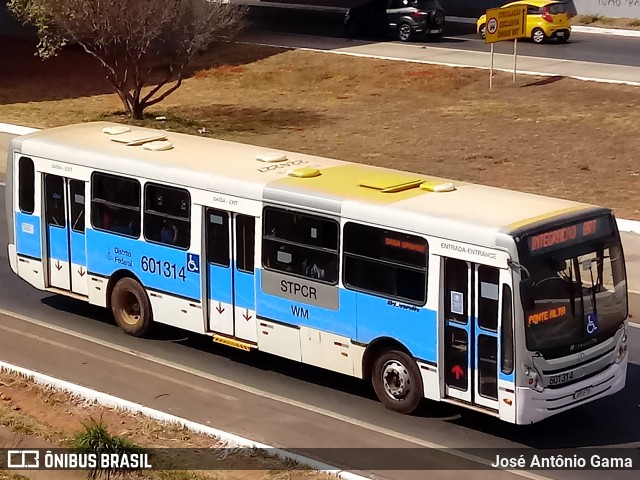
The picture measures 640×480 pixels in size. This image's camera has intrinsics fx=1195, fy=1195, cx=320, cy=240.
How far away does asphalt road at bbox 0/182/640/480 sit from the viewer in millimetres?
12875

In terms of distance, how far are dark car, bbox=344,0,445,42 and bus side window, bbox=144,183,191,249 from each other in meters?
31.9

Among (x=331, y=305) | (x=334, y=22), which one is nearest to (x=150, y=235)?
(x=331, y=305)

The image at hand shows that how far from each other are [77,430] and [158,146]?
4.75m

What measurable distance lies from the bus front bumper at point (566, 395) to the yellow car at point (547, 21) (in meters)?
33.4

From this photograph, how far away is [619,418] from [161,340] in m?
6.27

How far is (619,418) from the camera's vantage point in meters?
13.5

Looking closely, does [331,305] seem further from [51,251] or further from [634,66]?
[634,66]

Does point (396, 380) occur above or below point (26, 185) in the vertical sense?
below

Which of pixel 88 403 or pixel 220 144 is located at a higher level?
pixel 220 144

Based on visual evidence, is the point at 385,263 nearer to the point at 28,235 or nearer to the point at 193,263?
the point at 193,263

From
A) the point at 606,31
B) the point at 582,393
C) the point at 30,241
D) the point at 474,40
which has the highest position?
the point at 606,31

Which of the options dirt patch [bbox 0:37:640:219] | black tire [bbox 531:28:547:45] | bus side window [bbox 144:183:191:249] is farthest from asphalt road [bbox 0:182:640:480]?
black tire [bbox 531:28:547:45]

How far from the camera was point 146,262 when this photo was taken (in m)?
15.9

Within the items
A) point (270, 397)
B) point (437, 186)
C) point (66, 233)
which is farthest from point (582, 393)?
point (66, 233)
